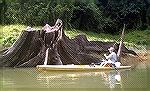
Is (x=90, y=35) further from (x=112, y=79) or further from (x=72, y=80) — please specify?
(x=72, y=80)

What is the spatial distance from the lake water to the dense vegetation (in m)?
13.7

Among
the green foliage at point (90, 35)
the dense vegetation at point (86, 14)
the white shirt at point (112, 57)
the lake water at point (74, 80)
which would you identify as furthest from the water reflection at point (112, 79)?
the dense vegetation at point (86, 14)

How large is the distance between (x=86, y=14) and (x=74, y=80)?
737 inches

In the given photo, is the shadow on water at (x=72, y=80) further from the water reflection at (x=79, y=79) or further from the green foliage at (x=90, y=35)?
the green foliage at (x=90, y=35)

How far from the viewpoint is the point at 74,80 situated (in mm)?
15047

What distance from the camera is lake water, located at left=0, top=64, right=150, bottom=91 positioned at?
525 inches

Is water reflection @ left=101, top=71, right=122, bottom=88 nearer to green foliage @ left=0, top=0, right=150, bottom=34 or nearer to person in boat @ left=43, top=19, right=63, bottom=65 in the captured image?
person in boat @ left=43, top=19, right=63, bottom=65

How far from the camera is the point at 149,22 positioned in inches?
1391

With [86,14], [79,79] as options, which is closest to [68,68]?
[79,79]

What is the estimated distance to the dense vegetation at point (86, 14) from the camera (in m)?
32.0

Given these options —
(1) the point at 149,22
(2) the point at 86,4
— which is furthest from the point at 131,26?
(2) the point at 86,4

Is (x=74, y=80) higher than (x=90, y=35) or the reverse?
the reverse

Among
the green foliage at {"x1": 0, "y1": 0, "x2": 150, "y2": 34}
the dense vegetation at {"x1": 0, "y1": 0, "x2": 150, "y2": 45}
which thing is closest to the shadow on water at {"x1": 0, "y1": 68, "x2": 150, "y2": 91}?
the dense vegetation at {"x1": 0, "y1": 0, "x2": 150, "y2": 45}

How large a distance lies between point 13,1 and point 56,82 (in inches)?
771
